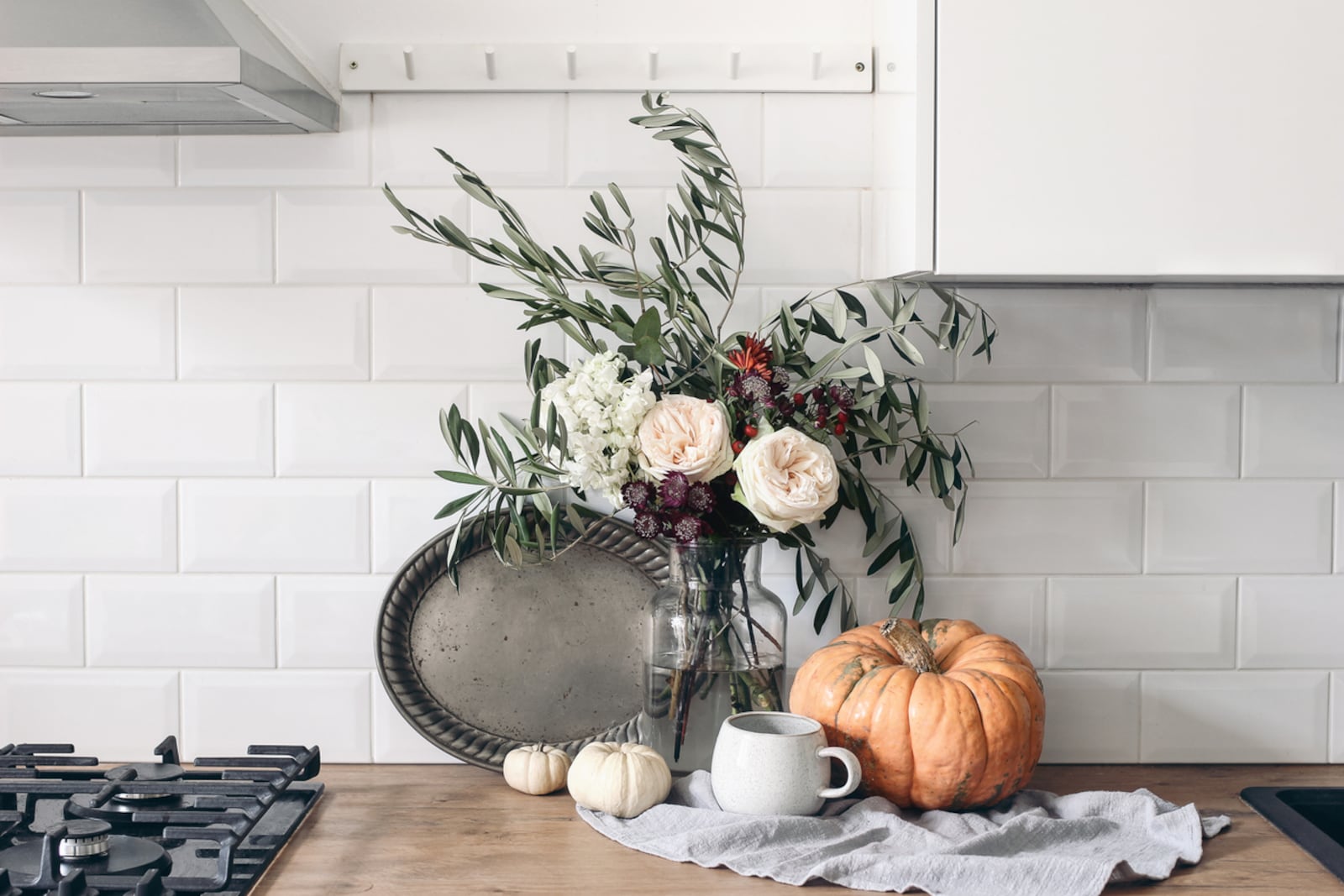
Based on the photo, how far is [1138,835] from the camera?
102 cm

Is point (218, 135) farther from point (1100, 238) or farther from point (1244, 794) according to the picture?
point (1244, 794)

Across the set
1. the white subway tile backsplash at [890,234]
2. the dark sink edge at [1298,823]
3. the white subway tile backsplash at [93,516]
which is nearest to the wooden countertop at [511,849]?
the dark sink edge at [1298,823]

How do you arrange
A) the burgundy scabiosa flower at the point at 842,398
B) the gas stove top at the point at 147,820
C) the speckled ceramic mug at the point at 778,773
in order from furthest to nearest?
1. the burgundy scabiosa flower at the point at 842,398
2. the speckled ceramic mug at the point at 778,773
3. the gas stove top at the point at 147,820

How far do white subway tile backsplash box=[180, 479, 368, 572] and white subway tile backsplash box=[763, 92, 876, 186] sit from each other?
24.3 inches

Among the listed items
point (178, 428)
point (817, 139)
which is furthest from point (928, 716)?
point (178, 428)

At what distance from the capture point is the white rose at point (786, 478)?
3.32ft

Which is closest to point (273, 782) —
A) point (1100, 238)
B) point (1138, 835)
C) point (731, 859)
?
point (731, 859)

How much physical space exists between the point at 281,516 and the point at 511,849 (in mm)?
511

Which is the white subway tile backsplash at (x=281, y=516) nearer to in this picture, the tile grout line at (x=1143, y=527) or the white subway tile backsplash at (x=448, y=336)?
the white subway tile backsplash at (x=448, y=336)

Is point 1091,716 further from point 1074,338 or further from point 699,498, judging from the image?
point 699,498

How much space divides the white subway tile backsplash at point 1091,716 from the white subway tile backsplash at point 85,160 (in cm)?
121

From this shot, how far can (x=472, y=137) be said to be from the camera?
1282 mm

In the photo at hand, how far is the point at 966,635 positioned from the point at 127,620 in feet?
3.18

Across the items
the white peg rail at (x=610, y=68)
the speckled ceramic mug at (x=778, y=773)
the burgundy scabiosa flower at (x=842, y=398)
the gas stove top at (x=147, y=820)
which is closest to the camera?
the gas stove top at (x=147, y=820)
